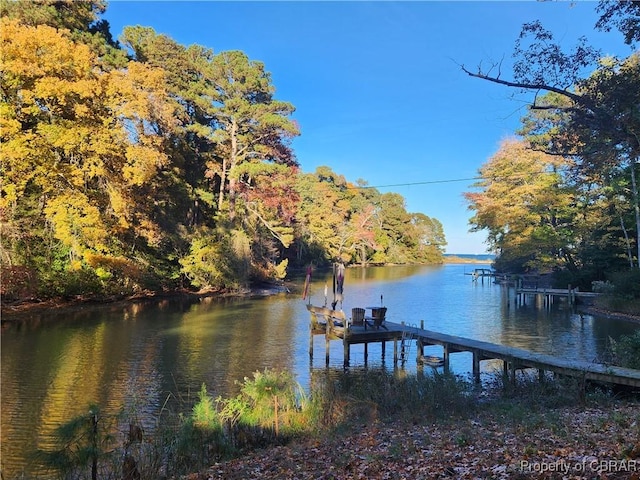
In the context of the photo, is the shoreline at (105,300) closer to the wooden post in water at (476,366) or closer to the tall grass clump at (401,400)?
the tall grass clump at (401,400)

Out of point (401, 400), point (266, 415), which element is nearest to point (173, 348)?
point (266, 415)

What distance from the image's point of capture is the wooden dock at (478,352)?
9125 mm

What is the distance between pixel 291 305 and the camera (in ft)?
88.8

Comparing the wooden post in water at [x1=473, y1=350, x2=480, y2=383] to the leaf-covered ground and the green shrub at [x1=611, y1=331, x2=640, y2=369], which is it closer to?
the green shrub at [x1=611, y1=331, x2=640, y2=369]

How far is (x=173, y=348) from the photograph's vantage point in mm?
15578

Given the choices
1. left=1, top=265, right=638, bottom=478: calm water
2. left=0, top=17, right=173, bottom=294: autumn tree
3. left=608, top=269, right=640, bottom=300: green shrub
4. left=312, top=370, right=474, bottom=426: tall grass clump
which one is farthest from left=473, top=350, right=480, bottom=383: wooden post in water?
left=0, top=17, right=173, bottom=294: autumn tree

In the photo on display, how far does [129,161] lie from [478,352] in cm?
1792

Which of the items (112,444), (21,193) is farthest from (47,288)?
(112,444)

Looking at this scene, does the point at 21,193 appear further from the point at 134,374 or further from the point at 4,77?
the point at 134,374

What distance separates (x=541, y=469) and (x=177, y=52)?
34.0m

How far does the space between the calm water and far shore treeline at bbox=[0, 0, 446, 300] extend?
323cm

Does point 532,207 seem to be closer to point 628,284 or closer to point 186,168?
point 628,284

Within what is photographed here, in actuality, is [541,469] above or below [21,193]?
below

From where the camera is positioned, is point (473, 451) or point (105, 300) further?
point (105, 300)
